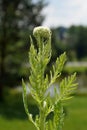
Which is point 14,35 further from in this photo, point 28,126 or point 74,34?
point 74,34

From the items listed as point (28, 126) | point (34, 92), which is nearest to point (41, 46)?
point (34, 92)

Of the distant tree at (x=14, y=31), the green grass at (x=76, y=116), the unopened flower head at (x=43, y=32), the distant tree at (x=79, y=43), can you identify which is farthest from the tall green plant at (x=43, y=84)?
the distant tree at (x=79, y=43)

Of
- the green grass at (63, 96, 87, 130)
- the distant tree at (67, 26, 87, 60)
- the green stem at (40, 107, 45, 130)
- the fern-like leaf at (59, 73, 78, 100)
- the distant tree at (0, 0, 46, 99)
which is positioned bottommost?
the distant tree at (67, 26, 87, 60)

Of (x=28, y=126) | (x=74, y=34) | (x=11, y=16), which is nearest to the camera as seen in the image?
(x=28, y=126)

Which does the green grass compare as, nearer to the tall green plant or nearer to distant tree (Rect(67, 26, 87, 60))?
the tall green plant

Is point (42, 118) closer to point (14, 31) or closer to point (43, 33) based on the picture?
point (43, 33)

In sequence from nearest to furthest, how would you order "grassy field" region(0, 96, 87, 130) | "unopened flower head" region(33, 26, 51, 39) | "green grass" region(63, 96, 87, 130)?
"unopened flower head" region(33, 26, 51, 39)
"grassy field" region(0, 96, 87, 130)
"green grass" region(63, 96, 87, 130)

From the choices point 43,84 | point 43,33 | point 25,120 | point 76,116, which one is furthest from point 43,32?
point 76,116

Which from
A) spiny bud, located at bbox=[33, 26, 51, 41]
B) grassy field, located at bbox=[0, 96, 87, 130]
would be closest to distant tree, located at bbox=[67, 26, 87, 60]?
Result: grassy field, located at bbox=[0, 96, 87, 130]
